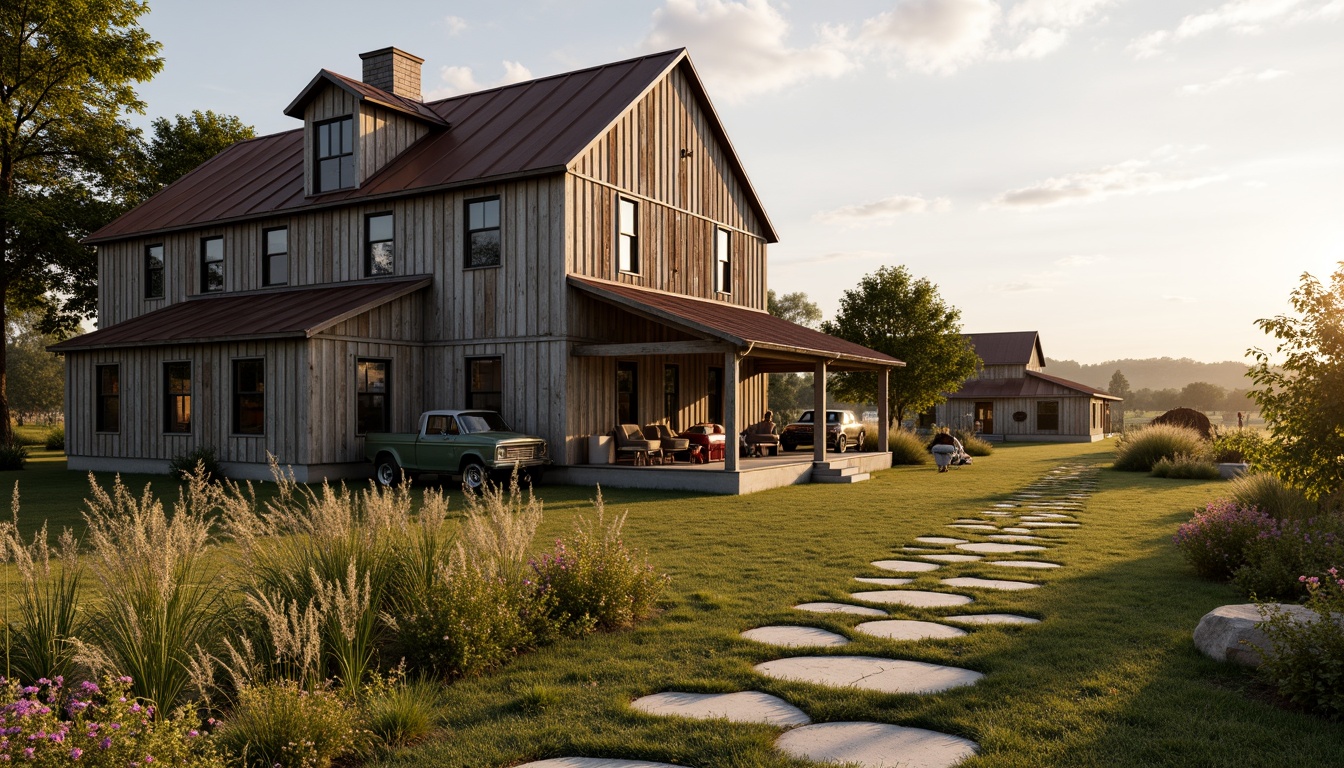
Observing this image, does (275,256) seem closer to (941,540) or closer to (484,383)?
(484,383)

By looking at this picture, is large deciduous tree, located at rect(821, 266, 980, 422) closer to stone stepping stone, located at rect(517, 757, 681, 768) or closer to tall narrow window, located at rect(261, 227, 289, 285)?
tall narrow window, located at rect(261, 227, 289, 285)

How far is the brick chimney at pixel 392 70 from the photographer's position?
23234 mm

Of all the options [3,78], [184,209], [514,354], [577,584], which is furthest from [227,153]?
[577,584]

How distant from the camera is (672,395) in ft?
74.6

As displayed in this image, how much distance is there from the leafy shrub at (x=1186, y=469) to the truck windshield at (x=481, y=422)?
52.4 ft

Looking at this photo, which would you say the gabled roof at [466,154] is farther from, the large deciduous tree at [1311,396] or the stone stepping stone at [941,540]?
the large deciduous tree at [1311,396]

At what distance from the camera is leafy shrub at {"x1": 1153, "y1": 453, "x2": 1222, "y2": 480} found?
2151cm

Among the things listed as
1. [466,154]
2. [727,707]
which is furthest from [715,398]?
[727,707]

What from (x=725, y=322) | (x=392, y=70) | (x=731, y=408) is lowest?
(x=731, y=408)

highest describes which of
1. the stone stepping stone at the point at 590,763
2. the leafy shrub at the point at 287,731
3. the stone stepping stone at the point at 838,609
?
the leafy shrub at the point at 287,731

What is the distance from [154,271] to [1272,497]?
25.8m

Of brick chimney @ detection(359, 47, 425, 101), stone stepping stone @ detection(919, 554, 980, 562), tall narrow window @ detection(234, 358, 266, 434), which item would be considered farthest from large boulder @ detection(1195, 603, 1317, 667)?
brick chimney @ detection(359, 47, 425, 101)

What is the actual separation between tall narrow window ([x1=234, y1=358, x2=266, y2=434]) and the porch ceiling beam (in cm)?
655

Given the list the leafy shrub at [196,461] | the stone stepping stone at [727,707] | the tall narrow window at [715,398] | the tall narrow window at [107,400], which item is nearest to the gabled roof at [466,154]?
the tall narrow window at [107,400]
